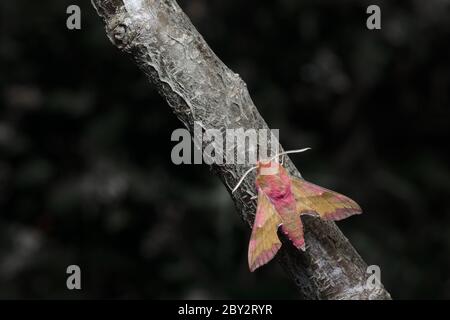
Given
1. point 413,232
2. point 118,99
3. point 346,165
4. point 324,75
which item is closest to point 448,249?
point 413,232

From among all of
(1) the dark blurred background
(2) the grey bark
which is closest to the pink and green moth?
(2) the grey bark

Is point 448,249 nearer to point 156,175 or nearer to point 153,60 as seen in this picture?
point 156,175

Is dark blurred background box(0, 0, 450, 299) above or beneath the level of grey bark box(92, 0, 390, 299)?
above

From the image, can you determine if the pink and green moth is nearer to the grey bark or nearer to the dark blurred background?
the grey bark

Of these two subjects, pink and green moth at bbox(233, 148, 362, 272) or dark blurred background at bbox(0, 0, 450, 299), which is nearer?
pink and green moth at bbox(233, 148, 362, 272)

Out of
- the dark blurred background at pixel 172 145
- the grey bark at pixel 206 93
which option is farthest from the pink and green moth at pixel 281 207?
the dark blurred background at pixel 172 145

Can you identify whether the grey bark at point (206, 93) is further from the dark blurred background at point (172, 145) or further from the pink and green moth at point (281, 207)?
the dark blurred background at point (172, 145)
